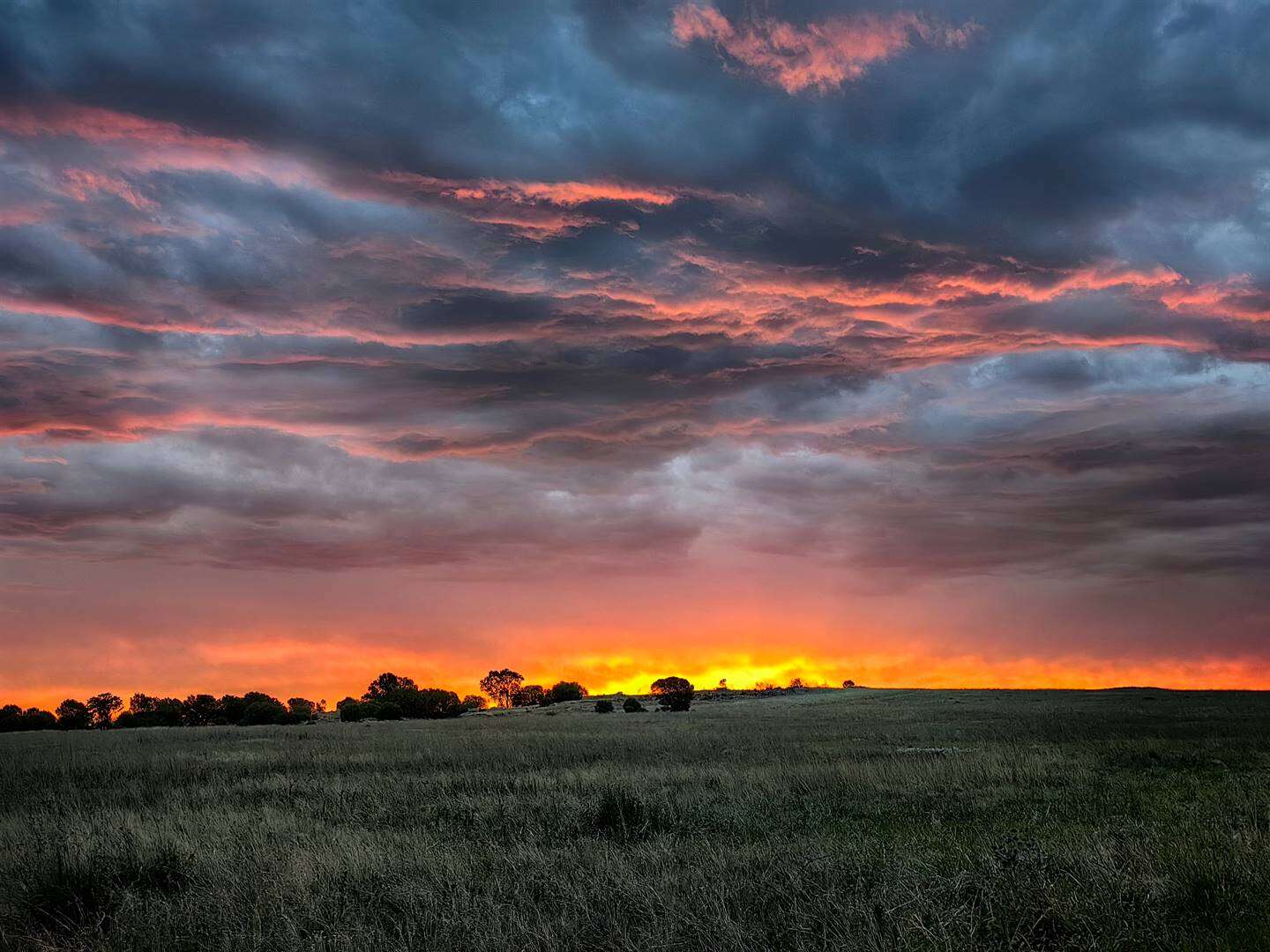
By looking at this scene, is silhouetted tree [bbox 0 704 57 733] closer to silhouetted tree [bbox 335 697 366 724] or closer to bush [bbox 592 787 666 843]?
silhouetted tree [bbox 335 697 366 724]

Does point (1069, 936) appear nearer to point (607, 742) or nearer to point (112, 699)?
point (607, 742)

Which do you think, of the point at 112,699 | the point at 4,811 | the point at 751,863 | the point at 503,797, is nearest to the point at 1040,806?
the point at 751,863

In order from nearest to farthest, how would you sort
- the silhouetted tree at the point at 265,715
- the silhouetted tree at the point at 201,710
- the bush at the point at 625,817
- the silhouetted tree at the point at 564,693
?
the bush at the point at 625,817, the silhouetted tree at the point at 265,715, the silhouetted tree at the point at 201,710, the silhouetted tree at the point at 564,693

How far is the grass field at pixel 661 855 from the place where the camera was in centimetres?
724

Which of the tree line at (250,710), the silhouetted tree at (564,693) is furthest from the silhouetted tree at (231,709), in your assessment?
the silhouetted tree at (564,693)

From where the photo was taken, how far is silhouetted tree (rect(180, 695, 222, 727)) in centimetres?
9918

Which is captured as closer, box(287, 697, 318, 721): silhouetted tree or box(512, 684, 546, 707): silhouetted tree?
box(287, 697, 318, 721): silhouetted tree

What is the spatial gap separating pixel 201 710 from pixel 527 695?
69653 millimetres

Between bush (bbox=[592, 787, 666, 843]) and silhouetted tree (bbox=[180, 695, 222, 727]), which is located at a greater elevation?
bush (bbox=[592, 787, 666, 843])

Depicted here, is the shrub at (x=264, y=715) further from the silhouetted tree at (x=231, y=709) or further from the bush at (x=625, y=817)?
the bush at (x=625, y=817)

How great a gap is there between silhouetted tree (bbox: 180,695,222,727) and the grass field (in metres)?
83.3

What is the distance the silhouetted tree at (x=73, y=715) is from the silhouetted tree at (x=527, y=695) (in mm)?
70238

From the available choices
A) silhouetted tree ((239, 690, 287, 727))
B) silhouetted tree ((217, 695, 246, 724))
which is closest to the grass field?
silhouetted tree ((239, 690, 287, 727))

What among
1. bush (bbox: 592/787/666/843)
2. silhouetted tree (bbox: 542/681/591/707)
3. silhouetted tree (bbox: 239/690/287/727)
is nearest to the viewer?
bush (bbox: 592/787/666/843)
